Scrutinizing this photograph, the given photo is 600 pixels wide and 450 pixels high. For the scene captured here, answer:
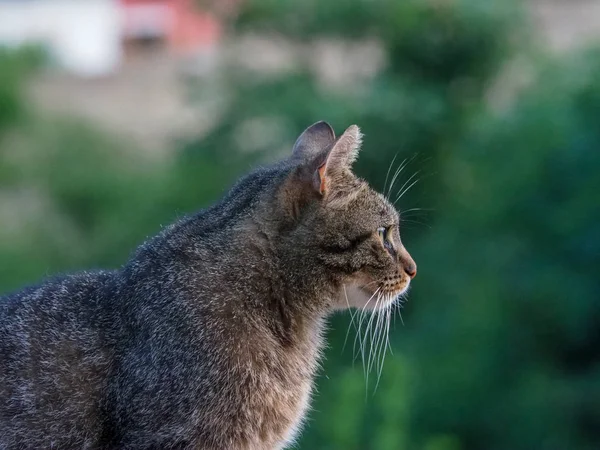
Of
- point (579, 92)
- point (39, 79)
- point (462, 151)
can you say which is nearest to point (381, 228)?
point (579, 92)

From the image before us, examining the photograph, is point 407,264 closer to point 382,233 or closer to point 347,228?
point 382,233

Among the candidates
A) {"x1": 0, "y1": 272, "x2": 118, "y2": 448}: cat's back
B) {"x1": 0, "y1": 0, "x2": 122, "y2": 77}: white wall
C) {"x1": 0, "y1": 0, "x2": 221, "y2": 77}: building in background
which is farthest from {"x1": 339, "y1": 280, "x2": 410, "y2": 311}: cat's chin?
{"x1": 0, "y1": 0, "x2": 122, "y2": 77}: white wall

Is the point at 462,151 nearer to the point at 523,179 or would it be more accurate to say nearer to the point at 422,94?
the point at 422,94

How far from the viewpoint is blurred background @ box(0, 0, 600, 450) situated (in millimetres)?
12164

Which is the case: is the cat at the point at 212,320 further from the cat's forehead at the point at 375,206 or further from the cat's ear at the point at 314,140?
the cat's ear at the point at 314,140

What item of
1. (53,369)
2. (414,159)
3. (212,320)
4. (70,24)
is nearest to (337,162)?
(212,320)

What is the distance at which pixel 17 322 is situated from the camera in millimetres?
3330

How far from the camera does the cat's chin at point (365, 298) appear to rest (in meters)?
3.44

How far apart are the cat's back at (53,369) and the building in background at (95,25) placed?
20044 millimetres

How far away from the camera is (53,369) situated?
322 centimetres

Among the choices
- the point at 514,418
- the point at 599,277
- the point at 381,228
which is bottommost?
the point at 514,418

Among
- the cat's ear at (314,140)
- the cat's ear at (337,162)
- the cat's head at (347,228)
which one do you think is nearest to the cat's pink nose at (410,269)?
the cat's head at (347,228)

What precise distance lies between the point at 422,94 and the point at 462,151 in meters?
1.10

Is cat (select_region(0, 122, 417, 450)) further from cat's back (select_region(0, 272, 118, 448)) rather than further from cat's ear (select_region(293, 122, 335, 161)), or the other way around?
cat's ear (select_region(293, 122, 335, 161))
